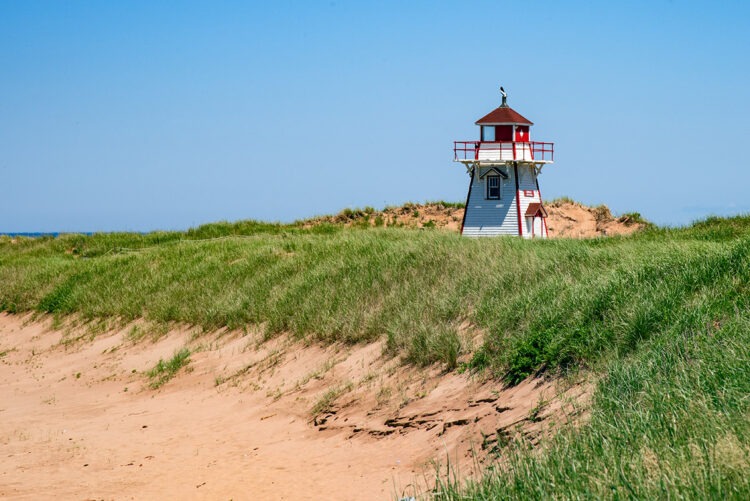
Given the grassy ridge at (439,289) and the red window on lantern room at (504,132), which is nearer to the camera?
the grassy ridge at (439,289)

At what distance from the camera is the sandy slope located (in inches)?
371

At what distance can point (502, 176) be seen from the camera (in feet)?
127

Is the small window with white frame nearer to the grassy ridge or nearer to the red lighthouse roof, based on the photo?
the red lighthouse roof

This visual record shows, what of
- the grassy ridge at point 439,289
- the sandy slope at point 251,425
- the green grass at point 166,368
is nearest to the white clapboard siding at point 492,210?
the grassy ridge at point 439,289

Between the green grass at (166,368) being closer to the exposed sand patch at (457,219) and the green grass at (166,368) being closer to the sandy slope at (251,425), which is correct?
the sandy slope at (251,425)

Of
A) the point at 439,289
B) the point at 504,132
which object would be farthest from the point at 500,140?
the point at 439,289

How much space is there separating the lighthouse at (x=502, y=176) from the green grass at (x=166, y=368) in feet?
78.0

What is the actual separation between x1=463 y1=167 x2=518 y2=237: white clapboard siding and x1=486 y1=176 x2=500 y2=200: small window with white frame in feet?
0.52

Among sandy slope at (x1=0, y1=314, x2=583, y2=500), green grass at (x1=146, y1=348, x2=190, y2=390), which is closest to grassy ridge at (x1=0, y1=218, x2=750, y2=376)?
sandy slope at (x1=0, y1=314, x2=583, y2=500)

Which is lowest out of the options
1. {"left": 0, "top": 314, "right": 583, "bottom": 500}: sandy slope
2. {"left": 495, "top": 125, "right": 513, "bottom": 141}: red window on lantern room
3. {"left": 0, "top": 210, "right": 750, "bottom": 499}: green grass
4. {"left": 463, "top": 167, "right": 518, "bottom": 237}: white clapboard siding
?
{"left": 0, "top": 314, "right": 583, "bottom": 500}: sandy slope

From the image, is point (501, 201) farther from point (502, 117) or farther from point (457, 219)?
point (457, 219)

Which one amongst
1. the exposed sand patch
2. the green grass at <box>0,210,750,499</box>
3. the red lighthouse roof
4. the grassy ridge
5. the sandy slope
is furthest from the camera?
the exposed sand patch

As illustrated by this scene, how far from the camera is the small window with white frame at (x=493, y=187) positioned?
127 ft

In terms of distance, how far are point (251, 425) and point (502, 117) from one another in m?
28.6
